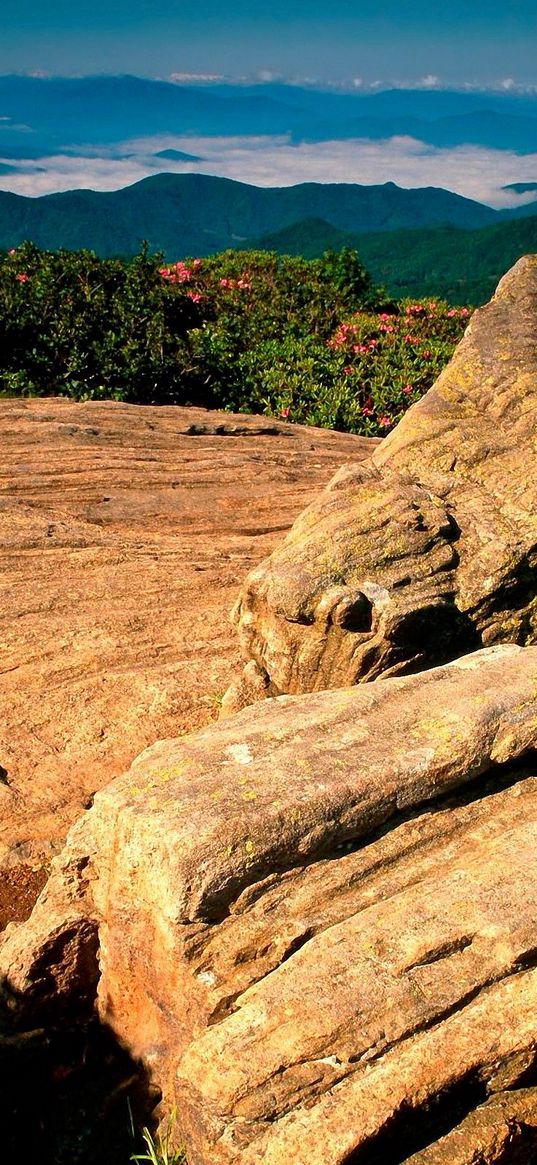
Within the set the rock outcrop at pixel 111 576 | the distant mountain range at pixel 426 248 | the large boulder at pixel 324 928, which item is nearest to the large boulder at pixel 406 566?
the large boulder at pixel 324 928

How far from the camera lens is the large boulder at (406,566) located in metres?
10.6

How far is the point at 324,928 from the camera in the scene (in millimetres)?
7207

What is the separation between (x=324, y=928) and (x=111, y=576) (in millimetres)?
8590

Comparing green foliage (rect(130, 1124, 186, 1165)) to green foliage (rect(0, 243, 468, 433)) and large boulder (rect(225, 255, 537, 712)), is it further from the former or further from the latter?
green foliage (rect(0, 243, 468, 433))

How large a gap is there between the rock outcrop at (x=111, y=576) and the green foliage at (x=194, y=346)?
13.5 ft

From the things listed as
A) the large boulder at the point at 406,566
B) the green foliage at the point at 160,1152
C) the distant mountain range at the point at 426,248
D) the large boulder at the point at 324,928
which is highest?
the distant mountain range at the point at 426,248

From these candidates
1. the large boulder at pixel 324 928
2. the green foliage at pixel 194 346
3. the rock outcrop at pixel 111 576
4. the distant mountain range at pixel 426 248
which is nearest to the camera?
the large boulder at pixel 324 928

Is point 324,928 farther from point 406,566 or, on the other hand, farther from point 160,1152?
point 406,566

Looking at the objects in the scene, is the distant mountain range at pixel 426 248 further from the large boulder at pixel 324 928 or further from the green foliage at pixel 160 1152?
the green foliage at pixel 160 1152

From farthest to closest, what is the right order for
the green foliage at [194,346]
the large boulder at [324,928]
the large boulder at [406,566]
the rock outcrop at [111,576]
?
1. the green foliage at [194,346]
2. the rock outcrop at [111,576]
3. the large boulder at [406,566]
4. the large boulder at [324,928]

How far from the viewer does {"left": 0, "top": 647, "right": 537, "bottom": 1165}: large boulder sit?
6457mm

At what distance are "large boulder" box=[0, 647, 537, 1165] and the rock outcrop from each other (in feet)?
8.80

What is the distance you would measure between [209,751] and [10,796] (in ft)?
13.3

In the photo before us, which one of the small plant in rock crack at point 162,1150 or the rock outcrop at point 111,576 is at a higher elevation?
the rock outcrop at point 111,576
